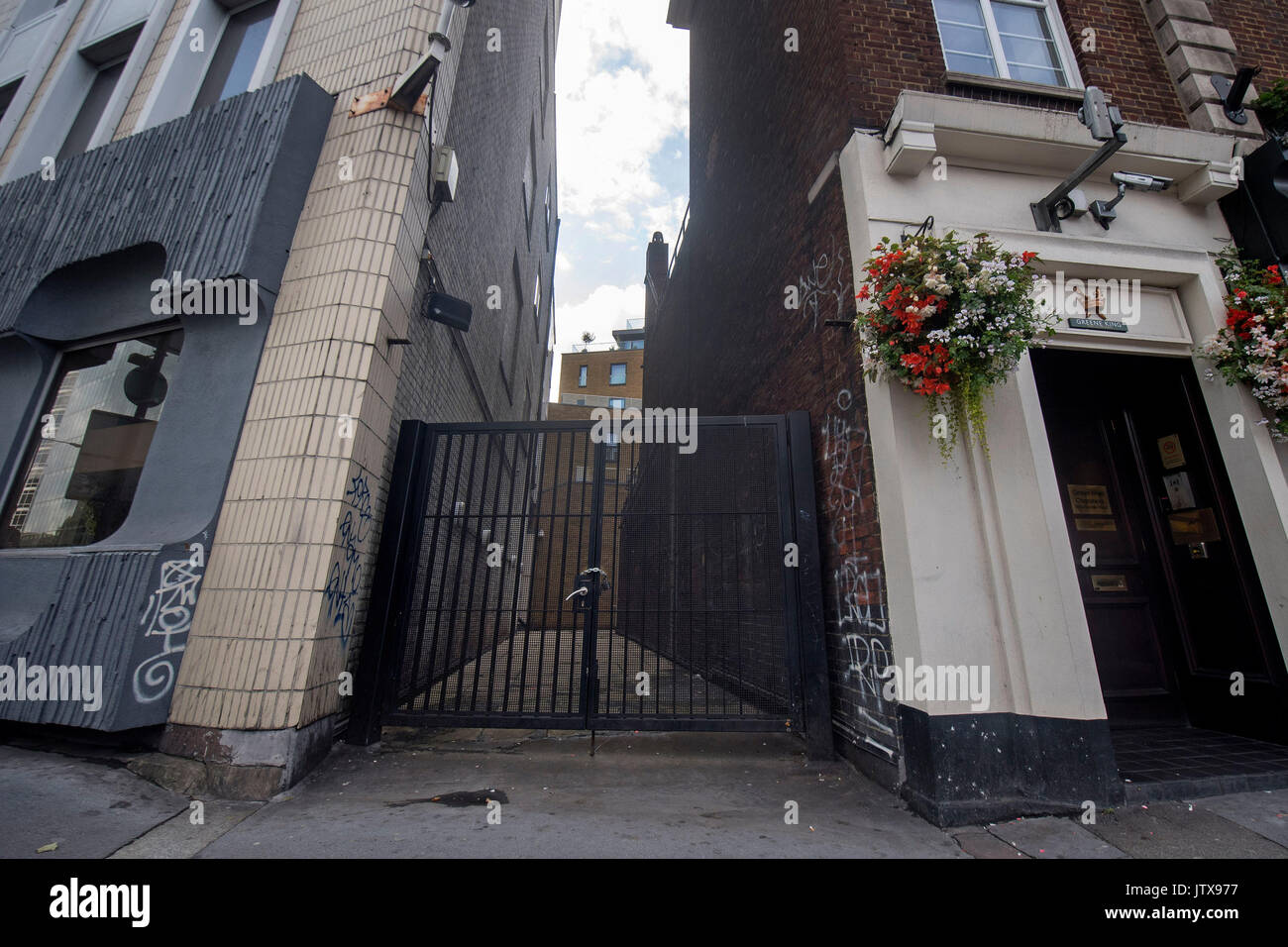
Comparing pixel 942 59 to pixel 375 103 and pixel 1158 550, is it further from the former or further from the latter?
pixel 375 103

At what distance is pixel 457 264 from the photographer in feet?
22.1

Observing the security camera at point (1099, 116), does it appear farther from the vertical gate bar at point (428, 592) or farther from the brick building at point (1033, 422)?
the vertical gate bar at point (428, 592)

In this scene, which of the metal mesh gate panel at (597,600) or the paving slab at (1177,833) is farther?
the metal mesh gate panel at (597,600)

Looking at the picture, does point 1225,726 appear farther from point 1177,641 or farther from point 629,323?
point 629,323

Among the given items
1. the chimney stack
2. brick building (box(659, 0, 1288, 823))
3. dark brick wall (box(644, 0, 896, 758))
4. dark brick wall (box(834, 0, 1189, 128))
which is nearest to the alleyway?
brick building (box(659, 0, 1288, 823))

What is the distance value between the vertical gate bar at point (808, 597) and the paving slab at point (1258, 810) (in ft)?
7.52

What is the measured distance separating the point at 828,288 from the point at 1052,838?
14.0 ft

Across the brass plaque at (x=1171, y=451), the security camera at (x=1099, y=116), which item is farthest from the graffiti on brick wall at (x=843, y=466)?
the brass plaque at (x=1171, y=451)

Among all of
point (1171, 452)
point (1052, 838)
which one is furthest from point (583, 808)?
point (1171, 452)

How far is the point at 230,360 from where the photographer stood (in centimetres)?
434

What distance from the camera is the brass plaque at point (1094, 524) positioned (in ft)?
17.3

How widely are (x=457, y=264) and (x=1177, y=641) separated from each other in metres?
8.55
